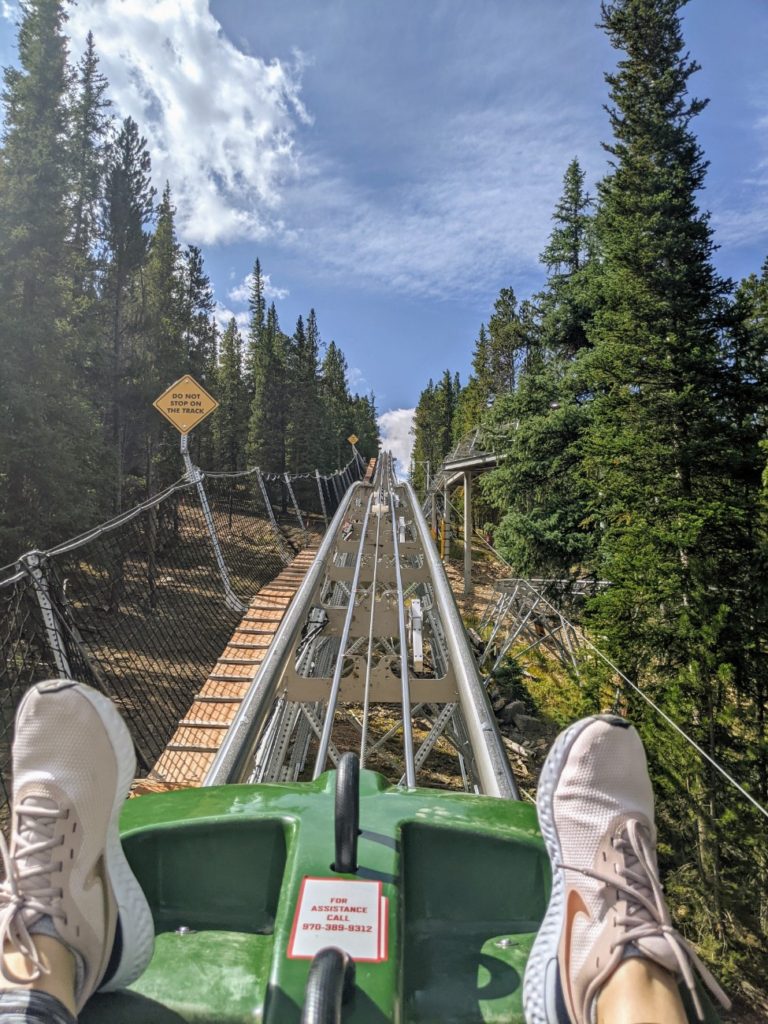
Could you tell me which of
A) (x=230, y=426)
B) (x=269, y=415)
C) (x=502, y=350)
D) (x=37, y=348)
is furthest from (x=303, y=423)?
(x=37, y=348)

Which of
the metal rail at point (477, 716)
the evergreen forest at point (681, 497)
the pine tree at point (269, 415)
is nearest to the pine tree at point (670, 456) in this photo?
the evergreen forest at point (681, 497)

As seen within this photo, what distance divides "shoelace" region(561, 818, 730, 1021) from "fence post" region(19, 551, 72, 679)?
9.04 feet

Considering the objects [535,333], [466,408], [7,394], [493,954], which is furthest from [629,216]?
[466,408]

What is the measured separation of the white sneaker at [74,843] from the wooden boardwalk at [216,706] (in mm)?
1006

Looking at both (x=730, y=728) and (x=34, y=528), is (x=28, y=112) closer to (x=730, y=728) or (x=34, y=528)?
(x=34, y=528)

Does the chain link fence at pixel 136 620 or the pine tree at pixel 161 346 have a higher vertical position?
the pine tree at pixel 161 346

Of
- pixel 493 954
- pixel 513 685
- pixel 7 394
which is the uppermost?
pixel 7 394

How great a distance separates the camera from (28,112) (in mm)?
11367

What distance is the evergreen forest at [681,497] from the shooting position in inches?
326

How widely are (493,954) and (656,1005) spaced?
369 mm

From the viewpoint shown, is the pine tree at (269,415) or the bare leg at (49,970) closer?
the bare leg at (49,970)

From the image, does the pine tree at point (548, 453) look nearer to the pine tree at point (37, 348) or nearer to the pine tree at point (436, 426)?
the pine tree at point (37, 348)

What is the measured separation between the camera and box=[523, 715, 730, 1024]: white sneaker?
1.13 m

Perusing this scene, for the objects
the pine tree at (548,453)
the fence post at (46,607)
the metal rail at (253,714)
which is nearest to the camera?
the metal rail at (253,714)
